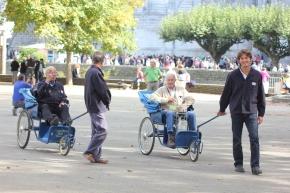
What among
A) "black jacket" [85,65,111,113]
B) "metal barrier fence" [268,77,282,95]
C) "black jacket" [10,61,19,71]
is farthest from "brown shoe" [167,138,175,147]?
"black jacket" [10,61,19,71]

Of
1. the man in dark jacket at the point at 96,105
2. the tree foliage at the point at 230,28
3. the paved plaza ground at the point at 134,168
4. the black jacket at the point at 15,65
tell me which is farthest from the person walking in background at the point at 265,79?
the man in dark jacket at the point at 96,105

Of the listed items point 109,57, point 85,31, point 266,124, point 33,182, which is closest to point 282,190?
point 33,182

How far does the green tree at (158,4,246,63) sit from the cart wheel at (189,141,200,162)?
5723 centimetres

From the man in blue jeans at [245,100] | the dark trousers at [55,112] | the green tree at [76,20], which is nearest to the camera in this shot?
the man in blue jeans at [245,100]

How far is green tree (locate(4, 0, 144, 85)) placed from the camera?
39719 millimetres

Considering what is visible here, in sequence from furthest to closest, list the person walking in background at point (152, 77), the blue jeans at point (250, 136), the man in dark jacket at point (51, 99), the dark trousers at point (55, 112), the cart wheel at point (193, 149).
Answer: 1. the person walking in background at point (152, 77)
2. the man in dark jacket at point (51, 99)
3. the dark trousers at point (55, 112)
4. the cart wheel at point (193, 149)
5. the blue jeans at point (250, 136)

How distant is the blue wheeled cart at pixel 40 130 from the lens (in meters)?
12.8

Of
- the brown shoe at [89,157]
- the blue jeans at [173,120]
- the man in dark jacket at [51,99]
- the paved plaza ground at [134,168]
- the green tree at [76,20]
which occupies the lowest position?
the paved plaza ground at [134,168]

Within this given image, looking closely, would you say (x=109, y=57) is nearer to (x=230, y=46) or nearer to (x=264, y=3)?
(x=230, y=46)

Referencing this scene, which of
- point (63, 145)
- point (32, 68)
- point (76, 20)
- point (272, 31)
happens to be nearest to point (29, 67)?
point (32, 68)

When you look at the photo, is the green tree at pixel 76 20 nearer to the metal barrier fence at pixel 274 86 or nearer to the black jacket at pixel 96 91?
the metal barrier fence at pixel 274 86

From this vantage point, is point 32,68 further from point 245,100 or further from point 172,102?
point 245,100

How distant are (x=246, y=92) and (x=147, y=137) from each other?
2.41 meters

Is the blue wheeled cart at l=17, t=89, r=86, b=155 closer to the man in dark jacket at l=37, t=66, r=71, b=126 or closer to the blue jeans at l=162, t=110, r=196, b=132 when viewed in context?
the man in dark jacket at l=37, t=66, r=71, b=126
